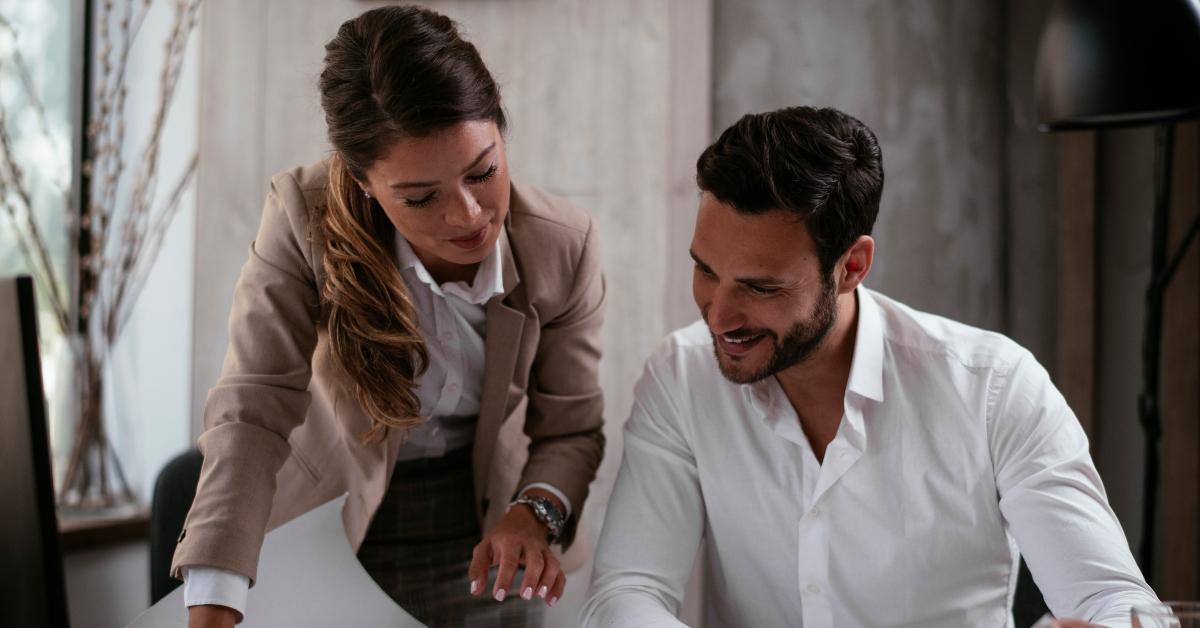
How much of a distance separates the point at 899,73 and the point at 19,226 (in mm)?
2029

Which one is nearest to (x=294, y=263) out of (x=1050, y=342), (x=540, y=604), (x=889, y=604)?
(x=540, y=604)

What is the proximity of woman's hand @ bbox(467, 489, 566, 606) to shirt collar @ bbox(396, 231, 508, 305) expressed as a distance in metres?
0.31

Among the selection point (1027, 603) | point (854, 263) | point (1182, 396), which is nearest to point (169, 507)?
point (854, 263)

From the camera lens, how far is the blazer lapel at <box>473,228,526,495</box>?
1.54 metres

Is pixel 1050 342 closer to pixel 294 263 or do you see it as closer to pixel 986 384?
pixel 986 384

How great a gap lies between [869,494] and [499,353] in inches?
21.3

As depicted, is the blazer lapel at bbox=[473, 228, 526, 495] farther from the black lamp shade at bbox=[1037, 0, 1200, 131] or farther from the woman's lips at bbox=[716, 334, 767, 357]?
the black lamp shade at bbox=[1037, 0, 1200, 131]

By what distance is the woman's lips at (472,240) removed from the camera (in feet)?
4.56

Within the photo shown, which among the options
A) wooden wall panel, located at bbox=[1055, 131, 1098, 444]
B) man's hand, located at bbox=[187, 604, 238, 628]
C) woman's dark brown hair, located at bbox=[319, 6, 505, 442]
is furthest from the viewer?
wooden wall panel, located at bbox=[1055, 131, 1098, 444]

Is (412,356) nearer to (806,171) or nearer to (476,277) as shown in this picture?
(476,277)

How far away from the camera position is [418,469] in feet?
5.46

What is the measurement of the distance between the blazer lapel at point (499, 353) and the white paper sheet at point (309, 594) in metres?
0.27

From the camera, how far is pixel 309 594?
4.42 ft

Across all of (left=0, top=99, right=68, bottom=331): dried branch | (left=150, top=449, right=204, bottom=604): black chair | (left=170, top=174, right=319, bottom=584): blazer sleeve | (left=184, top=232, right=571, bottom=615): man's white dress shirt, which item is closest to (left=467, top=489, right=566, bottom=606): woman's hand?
(left=184, top=232, right=571, bottom=615): man's white dress shirt
